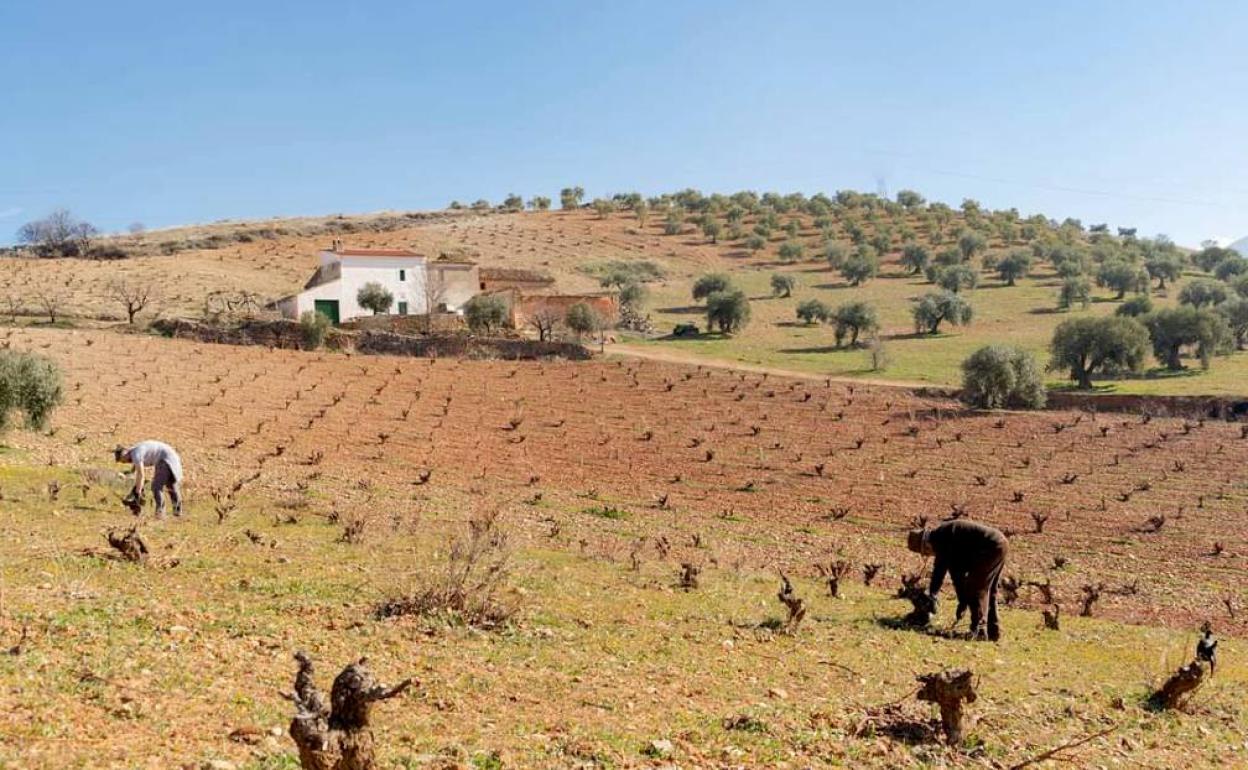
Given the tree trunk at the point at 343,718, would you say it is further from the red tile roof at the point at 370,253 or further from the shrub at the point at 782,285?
the shrub at the point at 782,285

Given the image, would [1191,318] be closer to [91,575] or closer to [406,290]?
[406,290]

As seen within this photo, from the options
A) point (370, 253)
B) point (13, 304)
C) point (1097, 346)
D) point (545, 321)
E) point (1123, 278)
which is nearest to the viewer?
point (1097, 346)

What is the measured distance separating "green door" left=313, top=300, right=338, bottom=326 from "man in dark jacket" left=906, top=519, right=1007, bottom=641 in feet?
170

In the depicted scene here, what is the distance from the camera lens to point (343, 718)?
17.9ft

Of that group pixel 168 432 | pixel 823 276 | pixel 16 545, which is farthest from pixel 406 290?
pixel 16 545

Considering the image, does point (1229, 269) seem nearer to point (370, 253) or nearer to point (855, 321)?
point (855, 321)

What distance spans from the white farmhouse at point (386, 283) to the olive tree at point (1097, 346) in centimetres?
3907

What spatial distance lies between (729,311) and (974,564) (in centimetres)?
4853

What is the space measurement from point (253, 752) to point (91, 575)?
5.89 m

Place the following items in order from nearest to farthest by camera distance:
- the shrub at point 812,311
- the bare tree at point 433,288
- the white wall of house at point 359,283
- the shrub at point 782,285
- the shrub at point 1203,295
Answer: the white wall of house at point 359,283, the bare tree at point 433,288, the shrub at point 812,311, the shrub at point 1203,295, the shrub at point 782,285

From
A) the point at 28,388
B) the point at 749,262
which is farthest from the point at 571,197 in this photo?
the point at 28,388

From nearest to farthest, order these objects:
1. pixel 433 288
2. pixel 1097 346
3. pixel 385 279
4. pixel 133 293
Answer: pixel 1097 346
pixel 133 293
pixel 385 279
pixel 433 288

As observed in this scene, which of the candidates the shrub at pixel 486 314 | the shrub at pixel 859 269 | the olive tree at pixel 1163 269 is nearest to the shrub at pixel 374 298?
the shrub at pixel 486 314

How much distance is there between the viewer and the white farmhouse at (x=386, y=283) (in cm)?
5891
